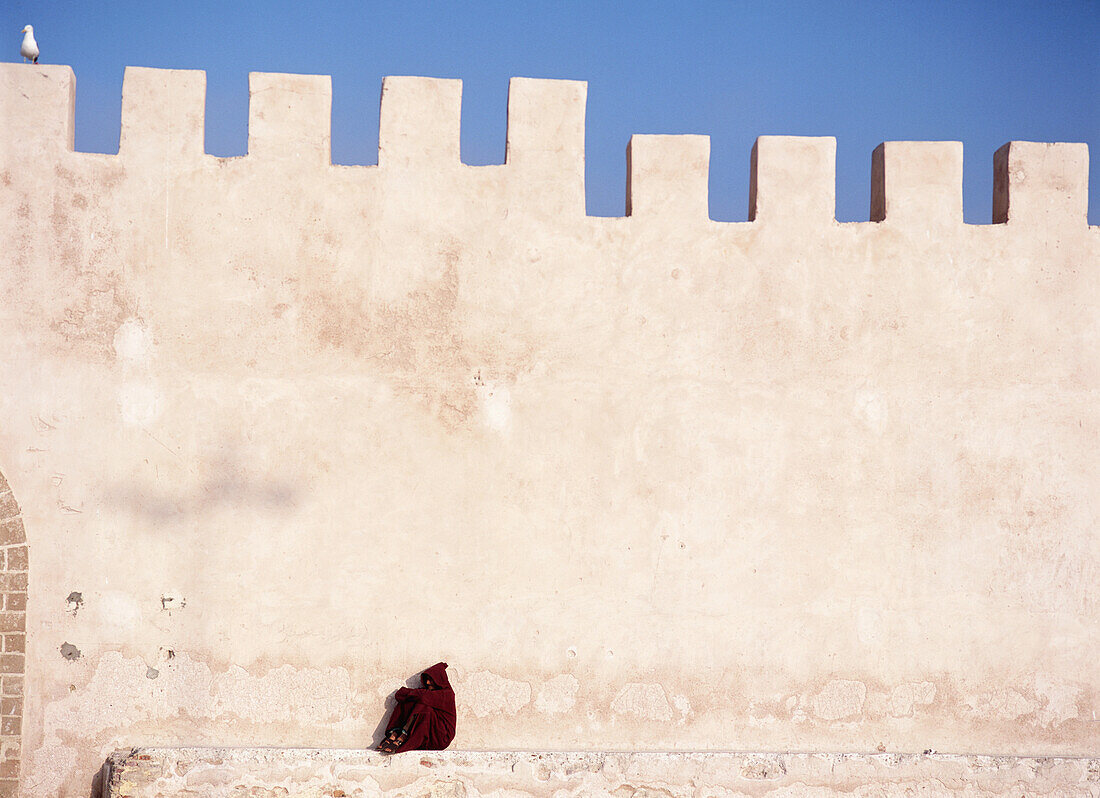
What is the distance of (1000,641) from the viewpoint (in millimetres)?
5609

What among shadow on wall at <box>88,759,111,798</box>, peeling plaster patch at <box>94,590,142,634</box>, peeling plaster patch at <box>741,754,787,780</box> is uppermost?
peeling plaster patch at <box>94,590,142,634</box>

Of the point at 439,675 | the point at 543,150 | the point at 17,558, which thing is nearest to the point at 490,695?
the point at 439,675

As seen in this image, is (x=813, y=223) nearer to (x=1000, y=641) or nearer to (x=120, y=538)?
(x=1000, y=641)

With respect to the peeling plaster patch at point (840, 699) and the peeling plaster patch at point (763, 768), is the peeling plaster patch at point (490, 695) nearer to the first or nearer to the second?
the peeling plaster patch at point (763, 768)

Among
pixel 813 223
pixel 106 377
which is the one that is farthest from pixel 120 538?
pixel 813 223

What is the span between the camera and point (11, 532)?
5352 millimetres

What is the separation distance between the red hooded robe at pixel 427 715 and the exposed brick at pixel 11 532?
2133mm

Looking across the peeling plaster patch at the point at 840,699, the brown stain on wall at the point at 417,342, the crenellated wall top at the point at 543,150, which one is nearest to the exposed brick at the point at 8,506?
the brown stain on wall at the point at 417,342

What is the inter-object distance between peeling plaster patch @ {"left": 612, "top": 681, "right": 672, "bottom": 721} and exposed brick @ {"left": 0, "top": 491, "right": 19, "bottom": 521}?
331 centimetres

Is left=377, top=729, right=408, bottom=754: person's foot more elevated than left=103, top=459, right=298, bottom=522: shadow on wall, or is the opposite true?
left=103, top=459, right=298, bottom=522: shadow on wall

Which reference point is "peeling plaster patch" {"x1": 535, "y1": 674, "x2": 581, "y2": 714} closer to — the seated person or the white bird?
the seated person

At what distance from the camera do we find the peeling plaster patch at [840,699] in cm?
555

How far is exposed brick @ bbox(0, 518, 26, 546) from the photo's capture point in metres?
5.35

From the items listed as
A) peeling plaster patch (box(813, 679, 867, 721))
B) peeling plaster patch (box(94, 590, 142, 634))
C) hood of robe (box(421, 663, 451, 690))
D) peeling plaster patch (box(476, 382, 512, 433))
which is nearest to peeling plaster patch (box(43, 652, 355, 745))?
peeling plaster patch (box(94, 590, 142, 634))
